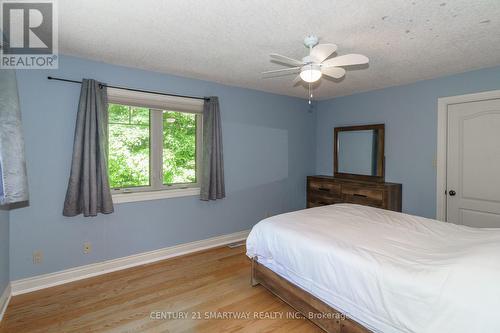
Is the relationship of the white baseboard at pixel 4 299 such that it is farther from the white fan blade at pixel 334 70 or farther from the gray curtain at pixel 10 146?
the white fan blade at pixel 334 70

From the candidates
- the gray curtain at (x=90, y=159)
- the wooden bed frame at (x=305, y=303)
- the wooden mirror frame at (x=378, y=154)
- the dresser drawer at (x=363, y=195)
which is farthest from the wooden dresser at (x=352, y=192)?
the gray curtain at (x=90, y=159)

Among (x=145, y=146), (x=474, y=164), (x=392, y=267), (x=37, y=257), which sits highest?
(x=145, y=146)

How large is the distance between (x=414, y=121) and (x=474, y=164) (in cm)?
88

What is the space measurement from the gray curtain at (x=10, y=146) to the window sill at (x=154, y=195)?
1086 mm

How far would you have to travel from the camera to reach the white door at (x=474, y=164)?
2.91 metres

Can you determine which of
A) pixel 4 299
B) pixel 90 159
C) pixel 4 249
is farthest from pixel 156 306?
pixel 90 159

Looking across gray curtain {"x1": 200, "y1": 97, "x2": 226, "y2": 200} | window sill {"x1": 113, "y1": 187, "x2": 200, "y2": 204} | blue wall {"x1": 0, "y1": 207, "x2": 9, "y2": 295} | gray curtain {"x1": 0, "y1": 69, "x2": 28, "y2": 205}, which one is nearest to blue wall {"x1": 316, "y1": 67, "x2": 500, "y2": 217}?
gray curtain {"x1": 200, "y1": 97, "x2": 226, "y2": 200}

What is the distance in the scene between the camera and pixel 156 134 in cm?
325

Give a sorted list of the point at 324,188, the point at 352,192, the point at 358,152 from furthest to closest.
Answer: the point at 324,188, the point at 358,152, the point at 352,192

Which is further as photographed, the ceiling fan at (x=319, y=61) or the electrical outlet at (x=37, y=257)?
the electrical outlet at (x=37, y=257)

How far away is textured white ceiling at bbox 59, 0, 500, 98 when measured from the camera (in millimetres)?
1747

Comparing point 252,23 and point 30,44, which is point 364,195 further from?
point 30,44

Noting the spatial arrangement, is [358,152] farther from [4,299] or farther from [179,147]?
[4,299]

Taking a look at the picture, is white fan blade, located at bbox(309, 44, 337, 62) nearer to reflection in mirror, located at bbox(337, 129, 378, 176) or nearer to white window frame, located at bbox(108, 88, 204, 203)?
white window frame, located at bbox(108, 88, 204, 203)
